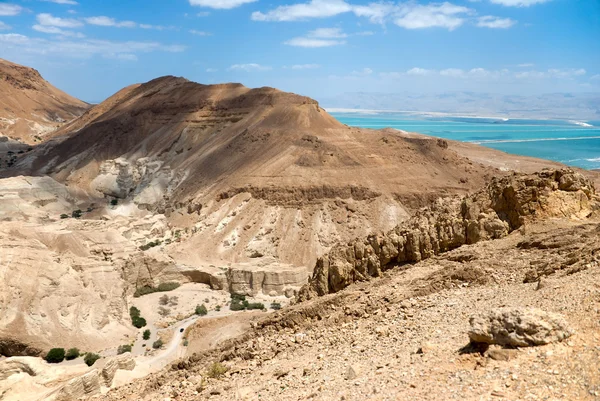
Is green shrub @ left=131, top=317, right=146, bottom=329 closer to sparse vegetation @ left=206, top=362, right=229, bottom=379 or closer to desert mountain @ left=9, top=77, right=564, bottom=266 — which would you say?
desert mountain @ left=9, top=77, right=564, bottom=266

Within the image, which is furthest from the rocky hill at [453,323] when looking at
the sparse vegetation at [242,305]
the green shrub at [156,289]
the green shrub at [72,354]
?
the green shrub at [156,289]

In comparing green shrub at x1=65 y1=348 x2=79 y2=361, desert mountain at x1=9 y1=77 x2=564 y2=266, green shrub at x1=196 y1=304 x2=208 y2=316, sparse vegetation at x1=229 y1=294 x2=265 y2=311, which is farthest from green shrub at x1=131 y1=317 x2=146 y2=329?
desert mountain at x1=9 y1=77 x2=564 y2=266

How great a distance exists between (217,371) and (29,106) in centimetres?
10552

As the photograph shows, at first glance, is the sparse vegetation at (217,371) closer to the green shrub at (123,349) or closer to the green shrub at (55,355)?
the green shrub at (55,355)

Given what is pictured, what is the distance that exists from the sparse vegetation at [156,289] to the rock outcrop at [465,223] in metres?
17.1

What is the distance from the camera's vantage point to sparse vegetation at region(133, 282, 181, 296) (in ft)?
89.9

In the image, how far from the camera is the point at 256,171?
38.5 meters

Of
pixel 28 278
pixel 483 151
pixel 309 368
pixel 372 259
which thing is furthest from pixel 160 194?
pixel 483 151

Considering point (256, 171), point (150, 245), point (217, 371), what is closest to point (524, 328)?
point (217, 371)

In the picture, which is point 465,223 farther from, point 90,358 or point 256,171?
point 256,171

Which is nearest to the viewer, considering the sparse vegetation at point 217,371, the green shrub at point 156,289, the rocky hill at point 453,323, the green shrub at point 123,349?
the rocky hill at point 453,323

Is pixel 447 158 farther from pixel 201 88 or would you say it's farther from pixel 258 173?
pixel 201 88

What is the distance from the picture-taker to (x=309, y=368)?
8.25m

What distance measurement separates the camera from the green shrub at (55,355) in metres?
18.2
